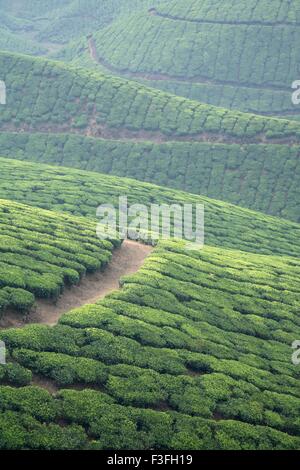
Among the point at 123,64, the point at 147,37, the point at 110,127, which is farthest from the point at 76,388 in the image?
the point at 147,37

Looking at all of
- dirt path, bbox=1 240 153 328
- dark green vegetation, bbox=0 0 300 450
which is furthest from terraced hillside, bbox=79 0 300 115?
dirt path, bbox=1 240 153 328

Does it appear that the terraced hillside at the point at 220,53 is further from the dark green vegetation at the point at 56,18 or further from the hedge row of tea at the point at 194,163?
the hedge row of tea at the point at 194,163

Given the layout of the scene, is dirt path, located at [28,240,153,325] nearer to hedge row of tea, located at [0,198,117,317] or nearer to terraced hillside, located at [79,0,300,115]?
hedge row of tea, located at [0,198,117,317]

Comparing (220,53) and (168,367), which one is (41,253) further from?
(220,53)

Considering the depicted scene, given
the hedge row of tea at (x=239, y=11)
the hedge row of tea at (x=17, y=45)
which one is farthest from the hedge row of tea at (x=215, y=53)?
the hedge row of tea at (x=17, y=45)

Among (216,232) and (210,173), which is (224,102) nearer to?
(210,173)

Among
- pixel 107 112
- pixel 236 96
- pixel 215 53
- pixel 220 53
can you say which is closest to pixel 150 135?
pixel 107 112
